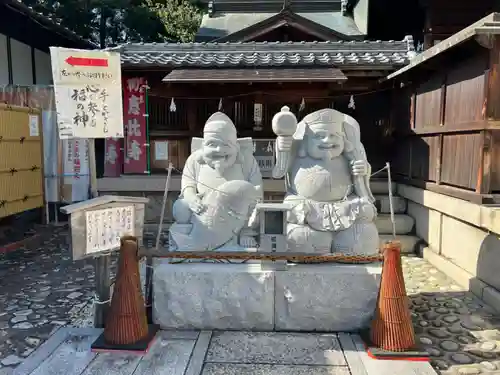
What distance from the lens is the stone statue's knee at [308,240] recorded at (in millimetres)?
4594

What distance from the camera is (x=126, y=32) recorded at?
746 inches

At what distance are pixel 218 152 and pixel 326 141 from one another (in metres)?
Answer: 1.25

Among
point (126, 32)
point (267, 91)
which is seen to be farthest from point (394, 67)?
point (126, 32)

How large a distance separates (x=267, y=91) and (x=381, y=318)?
619 cm

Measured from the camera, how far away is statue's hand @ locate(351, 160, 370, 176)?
480 cm

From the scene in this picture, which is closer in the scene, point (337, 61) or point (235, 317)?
point (235, 317)

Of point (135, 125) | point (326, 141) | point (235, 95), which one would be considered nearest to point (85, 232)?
point (326, 141)

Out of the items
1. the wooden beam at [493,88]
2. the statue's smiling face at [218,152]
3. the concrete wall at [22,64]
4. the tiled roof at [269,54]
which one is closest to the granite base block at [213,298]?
the statue's smiling face at [218,152]

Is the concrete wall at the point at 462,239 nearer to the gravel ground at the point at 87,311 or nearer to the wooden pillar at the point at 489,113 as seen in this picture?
the gravel ground at the point at 87,311

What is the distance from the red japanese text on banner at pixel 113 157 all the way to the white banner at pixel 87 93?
5.20 metres

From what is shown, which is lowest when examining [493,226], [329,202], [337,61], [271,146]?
[493,226]

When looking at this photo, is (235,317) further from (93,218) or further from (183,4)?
(183,4)

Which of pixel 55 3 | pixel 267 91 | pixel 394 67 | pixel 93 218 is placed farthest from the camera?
pixel 55 3

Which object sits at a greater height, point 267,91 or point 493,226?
point 267,91
